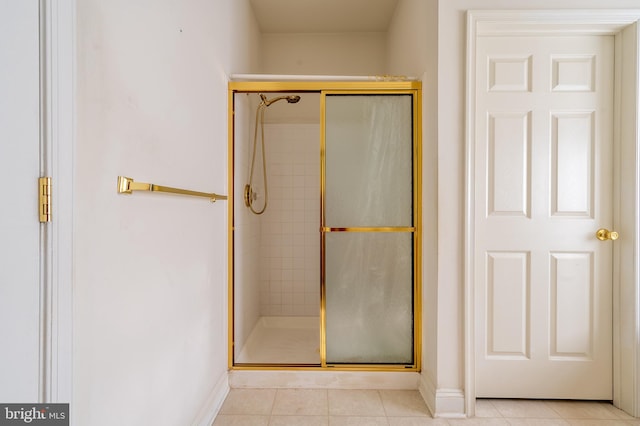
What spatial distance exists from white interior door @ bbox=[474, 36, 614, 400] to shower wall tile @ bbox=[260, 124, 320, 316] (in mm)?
1678

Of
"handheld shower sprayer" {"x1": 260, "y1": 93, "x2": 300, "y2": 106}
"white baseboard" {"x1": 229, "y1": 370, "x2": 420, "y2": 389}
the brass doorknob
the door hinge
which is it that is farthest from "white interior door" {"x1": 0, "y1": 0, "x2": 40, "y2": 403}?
the brass doorknob

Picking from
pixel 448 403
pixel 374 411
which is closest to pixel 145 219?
pixel 374 411

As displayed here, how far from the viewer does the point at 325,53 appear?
10.8ft

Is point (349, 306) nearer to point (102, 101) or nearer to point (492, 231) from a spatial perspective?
point (492, 231)

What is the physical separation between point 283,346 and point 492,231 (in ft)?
5.53

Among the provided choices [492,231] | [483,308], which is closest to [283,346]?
[483,308]

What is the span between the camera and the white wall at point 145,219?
835 millimetres

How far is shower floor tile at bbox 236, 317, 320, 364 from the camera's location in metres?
2.29

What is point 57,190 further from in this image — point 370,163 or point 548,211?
point 548,211

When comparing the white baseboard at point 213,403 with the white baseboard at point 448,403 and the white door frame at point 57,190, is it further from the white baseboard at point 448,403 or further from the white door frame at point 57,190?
the white baseboard at point 448,403

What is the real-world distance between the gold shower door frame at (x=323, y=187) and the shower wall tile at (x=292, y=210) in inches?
45.6

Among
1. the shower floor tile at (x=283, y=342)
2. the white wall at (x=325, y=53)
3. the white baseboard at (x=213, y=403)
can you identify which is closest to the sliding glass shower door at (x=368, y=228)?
the shower floor tile at (x=283, y=342)

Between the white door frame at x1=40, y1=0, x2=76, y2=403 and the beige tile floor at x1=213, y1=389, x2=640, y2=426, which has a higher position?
the white door frame at x1=40, y1=0, x2=76, y2=403

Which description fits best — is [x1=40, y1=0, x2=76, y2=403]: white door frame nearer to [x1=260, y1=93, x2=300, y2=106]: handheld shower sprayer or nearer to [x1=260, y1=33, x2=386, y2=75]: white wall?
[x1=260, y1=93, x2=300, y2=106]: handheld shower sprayer
